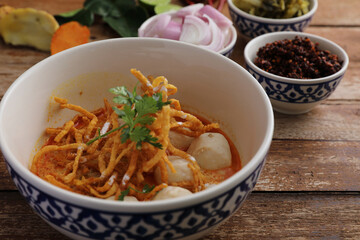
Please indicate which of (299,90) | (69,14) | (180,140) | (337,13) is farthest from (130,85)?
(337,13)

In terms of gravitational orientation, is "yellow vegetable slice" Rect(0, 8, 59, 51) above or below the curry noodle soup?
below

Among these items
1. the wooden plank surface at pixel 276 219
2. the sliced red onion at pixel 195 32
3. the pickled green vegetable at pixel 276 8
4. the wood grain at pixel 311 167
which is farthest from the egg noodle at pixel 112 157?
the pickled green vegetable at pixel 276 8

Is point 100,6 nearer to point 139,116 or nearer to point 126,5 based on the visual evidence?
point 126,5

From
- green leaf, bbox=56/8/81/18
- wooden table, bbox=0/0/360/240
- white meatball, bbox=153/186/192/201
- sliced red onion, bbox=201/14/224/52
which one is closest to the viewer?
white meatball, bbox=153/186/192/201

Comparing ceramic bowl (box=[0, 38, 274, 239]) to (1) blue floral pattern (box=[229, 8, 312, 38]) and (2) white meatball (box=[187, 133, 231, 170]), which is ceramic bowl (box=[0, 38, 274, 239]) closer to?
(2) white meatball (box=[187, 133, 231, 170])

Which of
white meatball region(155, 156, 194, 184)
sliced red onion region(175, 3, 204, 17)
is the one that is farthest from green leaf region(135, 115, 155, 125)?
sliced red onion region(175, 3, 204, 17)

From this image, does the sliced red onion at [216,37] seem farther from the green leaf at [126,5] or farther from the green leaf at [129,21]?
the green leaf at [126,5]
